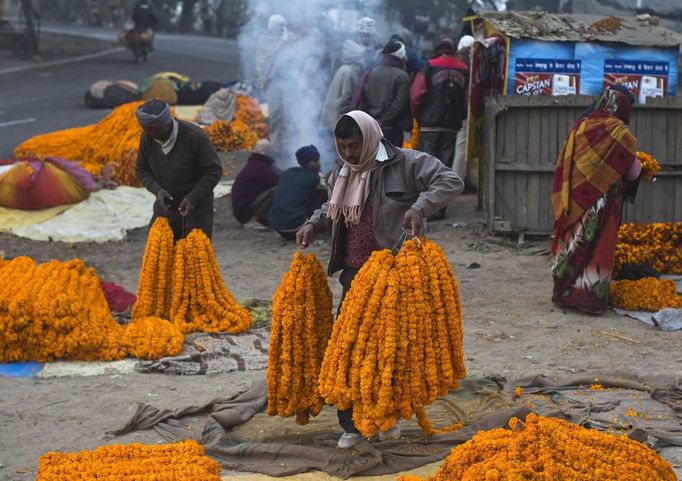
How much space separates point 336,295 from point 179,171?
1949 millimetres

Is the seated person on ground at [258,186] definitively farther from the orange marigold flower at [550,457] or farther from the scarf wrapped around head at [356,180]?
the orange marigold flower at [550,457]

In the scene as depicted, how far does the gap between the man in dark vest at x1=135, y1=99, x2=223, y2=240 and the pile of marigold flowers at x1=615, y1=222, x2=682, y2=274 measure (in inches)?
140

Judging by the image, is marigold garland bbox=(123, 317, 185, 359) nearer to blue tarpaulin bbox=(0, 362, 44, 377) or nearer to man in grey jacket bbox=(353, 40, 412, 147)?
blue tarpaulin bbox=(0, 362, 44, 377)

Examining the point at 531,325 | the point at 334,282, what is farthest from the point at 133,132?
the point at 531,325

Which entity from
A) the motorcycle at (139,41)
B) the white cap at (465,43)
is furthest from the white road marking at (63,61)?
the white cap at (465,43)

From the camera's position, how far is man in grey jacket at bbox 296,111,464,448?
5344mm

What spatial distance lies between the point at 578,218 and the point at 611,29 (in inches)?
151

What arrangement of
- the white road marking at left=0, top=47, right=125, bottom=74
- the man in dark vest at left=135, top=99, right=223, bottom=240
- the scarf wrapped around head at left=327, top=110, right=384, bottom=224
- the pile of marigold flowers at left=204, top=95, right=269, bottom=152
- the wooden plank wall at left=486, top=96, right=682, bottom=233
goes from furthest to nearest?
1. the white road marking at left=0, top=47, right=125, bottom=74
2. the pile of marigold flowers at left=204, top=95, right=269, bottom=152
3. the wooden plank wall at left=486, top=96, right=682, bottom=233
4. the man in dark vest at left=135, top=99, right=223, bottom=240
5. the scarf wrapped around head at left=327, top=110, right=384, bottom=224

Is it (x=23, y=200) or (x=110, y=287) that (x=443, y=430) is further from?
(x=23, y=200)

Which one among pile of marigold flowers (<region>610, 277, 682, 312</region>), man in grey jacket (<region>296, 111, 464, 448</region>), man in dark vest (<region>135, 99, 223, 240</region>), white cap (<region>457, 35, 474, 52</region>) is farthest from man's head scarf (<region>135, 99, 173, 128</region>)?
white cap (<region>457, 35, 474, 52</region>)

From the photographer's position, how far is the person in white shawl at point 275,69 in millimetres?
14461

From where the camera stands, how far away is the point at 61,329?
7199 mm

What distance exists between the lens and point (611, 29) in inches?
445

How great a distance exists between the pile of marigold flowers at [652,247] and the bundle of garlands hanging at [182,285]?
339cm
